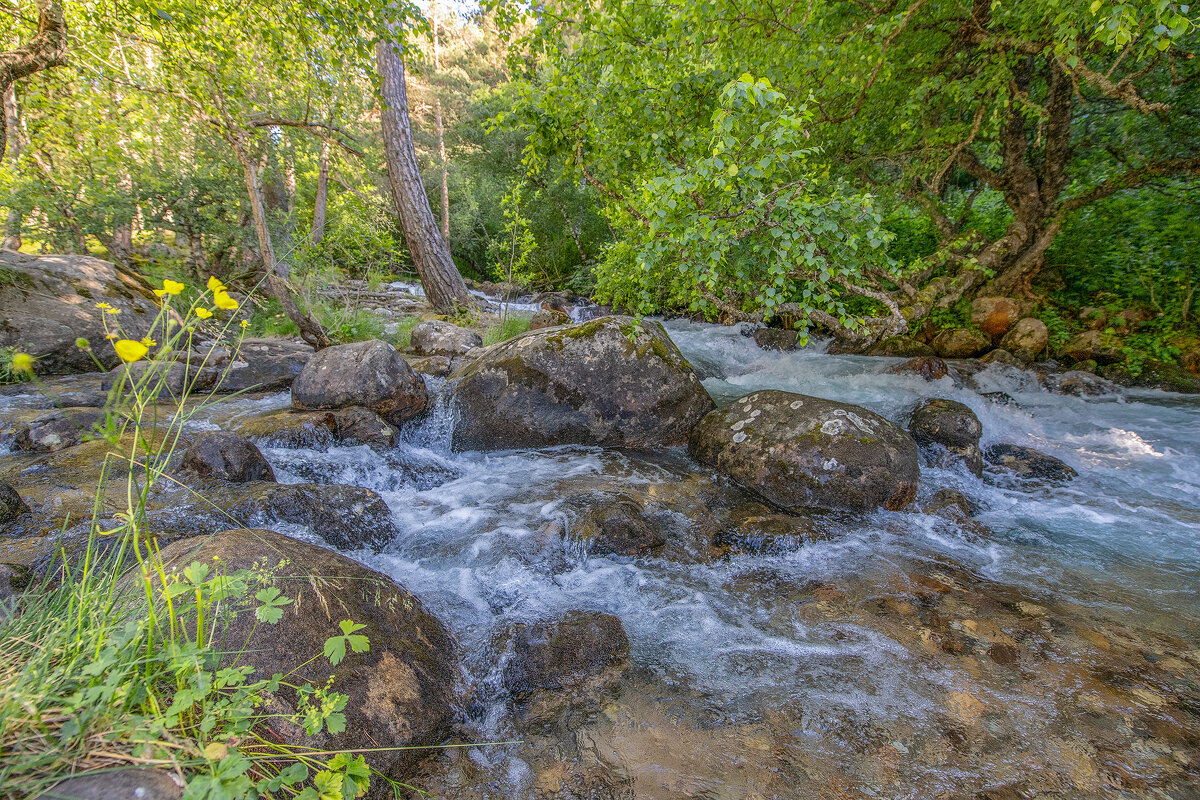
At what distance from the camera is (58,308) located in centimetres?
657

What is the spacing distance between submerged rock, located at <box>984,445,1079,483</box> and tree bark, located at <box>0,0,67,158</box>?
9423mm

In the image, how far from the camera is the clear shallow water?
76.0 inches

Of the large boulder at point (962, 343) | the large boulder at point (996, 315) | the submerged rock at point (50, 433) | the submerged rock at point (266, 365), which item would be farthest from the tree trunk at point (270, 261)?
the large boulder at point (996, 315)

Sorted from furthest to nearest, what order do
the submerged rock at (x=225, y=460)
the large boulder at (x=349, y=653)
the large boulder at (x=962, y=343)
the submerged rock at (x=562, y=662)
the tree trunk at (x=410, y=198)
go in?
the tree trunk at (x=410, y=198), the large boulder at (x=962, y=343), the submerged rock at (x=225, y=460), the submerged rock at (x=562, y=662), the large boulder at (x=349, y=653)

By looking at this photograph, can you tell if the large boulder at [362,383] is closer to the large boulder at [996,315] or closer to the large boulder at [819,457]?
the large boulder at [819,457]

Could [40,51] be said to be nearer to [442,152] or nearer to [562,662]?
[562,662]

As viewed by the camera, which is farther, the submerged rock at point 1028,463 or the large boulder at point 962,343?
the large boulder at point 962,343

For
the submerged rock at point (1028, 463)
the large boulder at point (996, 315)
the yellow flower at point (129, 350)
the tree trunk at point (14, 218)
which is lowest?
the submerged rock at point (1028, 463)

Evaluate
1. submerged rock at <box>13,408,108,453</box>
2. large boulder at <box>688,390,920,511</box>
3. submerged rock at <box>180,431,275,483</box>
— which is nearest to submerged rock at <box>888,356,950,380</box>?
large boulder at <box>688,390,920,511</box>

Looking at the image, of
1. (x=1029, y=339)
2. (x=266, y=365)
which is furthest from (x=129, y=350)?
(x=1029, y=339)

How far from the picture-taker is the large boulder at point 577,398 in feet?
17.4

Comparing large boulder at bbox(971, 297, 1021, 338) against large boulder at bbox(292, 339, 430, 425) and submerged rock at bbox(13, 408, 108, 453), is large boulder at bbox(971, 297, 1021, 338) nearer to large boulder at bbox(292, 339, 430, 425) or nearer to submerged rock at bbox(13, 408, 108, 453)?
large boulder at bbox(292, 339, 430, 425)

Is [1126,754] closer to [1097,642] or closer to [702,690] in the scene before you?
[1097,642]

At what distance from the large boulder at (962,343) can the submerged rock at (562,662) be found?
7.98 metres
